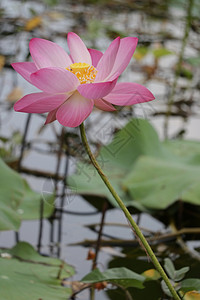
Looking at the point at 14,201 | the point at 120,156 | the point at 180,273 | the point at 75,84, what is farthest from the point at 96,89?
the point at 120,156

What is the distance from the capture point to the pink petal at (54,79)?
50cm

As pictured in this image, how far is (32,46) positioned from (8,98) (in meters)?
1.19

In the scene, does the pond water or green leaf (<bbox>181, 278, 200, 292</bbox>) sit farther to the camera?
the pond water

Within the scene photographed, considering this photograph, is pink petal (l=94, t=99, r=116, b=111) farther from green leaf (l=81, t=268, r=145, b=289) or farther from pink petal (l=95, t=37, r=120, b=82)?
green leaf (l=81, t=268, r=145, b=289)

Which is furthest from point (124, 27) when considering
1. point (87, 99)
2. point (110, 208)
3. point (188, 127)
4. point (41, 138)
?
point (87, 99)

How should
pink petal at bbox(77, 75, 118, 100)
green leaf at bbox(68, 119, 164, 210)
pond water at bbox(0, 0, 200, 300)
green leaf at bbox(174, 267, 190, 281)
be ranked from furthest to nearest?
Answer: green leaf at bbox(68, 119, 164, 210)
pond water at bbox(0, 0, 200, 300)
green leaf at bbox(174, 267, 190, 281)
pink petal at bbox(77, 75, 118, 100)

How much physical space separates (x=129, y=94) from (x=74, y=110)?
0.06 metres

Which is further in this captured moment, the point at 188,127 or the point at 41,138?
the point at 188,127

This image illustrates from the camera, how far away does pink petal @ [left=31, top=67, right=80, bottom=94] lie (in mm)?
501

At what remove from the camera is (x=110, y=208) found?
1231 millimetres

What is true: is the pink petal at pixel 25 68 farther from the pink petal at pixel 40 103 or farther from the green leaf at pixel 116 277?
the green leaf at pixel 116 277

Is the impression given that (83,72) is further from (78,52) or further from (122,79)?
(122,79)

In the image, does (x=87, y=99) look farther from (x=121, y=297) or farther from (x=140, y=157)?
(x=140, y=157)

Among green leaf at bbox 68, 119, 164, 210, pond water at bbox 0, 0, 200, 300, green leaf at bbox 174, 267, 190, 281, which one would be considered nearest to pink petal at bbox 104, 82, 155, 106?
pond water at bbox 0, 0, 200, 300
